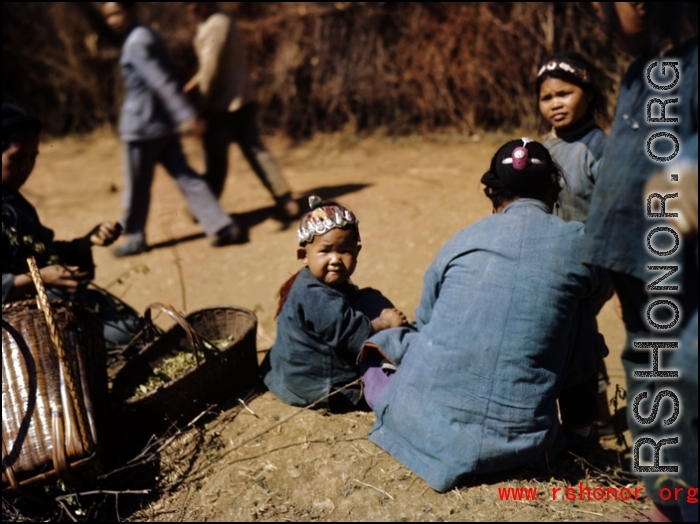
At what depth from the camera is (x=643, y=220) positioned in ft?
7.45

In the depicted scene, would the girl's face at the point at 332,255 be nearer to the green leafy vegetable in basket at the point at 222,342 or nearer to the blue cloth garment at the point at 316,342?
the blue cloth garment at the point at 316,342

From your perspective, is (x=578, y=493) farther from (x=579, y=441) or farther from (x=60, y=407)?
(x=60, y=407)

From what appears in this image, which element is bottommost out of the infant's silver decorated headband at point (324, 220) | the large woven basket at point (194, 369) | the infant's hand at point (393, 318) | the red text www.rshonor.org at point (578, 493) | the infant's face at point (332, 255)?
the red text www.rshonor.org at point (578, 493)


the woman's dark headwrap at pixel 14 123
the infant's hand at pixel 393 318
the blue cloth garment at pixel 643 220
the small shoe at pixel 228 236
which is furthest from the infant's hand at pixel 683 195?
the small shoe at pixel 228 236

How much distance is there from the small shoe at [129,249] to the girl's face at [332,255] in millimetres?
3618

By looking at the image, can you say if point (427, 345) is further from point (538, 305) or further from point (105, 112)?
point (105, 112)

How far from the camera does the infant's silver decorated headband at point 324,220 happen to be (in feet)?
11.4

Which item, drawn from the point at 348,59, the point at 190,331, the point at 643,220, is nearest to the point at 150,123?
the point at 190,331

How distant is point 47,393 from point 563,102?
2.74 m

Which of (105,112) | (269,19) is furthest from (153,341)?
(105,112)

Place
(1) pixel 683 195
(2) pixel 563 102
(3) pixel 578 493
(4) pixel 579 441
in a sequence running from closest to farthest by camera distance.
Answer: (1) pixel 683 195 < (3) pixel 578 493 < (4) pixel 579 441 < (2) pixel 563 102

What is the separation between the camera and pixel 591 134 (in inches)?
151

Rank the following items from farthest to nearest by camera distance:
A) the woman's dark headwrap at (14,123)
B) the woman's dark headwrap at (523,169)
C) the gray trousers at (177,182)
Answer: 1. the gray trousers at (177,182)
2. the woman's dark headwrap at (14,123)
3. the woman's dark headwrap at (523,169)

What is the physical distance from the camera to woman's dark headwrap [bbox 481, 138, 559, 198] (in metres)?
3.06
